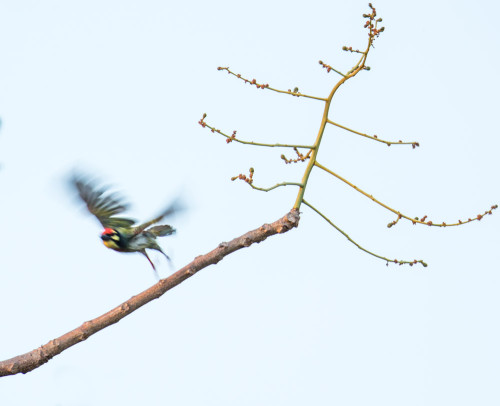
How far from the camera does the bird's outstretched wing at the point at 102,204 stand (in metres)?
3.28

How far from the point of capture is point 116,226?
336 centimetres

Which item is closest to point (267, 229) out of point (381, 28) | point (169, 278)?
point (169, 278)

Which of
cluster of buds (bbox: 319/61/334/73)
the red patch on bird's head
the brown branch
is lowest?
the brown branch

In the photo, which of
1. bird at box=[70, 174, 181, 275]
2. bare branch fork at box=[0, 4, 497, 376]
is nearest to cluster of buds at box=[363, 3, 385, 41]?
bare branch fork at box=[0, 4, 497, 376]

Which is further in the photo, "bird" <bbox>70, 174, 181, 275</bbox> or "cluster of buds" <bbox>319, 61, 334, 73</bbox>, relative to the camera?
"bird" <bbox>70, 174, 181, 275</bbox>

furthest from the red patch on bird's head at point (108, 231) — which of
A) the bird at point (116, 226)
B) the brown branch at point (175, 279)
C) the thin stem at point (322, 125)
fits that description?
the thin stem at point (322, 125)

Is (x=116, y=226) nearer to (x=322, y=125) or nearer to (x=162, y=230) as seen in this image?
(x=162, y=230)

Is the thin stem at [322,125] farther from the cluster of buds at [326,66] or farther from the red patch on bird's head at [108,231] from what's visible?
the red patch on bird's head at [108,231]

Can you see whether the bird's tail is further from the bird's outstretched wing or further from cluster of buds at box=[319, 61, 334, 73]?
cluster of buds at box=[319, 61, 334, 73]

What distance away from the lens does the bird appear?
329cm

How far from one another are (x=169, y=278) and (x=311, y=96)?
36.0 inches

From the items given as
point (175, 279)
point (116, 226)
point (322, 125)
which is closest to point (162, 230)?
point (116, 226)

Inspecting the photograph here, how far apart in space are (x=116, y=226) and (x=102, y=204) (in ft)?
0.41

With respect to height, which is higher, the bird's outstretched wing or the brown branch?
the bird's outstretched wing
